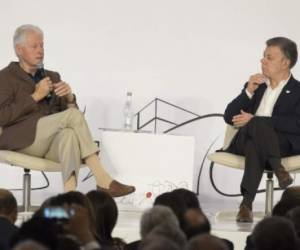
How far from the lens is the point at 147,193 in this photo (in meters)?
5.60

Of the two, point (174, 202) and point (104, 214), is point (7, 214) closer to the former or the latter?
point (104, 214)

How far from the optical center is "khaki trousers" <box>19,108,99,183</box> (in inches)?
198

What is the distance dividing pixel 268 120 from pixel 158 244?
3023mm

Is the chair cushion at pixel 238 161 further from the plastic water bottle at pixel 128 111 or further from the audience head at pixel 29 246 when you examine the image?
the audience head at pixel 29 246

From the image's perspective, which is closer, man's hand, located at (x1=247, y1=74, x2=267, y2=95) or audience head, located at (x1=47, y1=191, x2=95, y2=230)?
audience head, located at (x1=47, y1=191, x2=95, y2=230)

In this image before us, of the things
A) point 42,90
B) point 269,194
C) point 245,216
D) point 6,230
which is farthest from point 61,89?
point 6,230

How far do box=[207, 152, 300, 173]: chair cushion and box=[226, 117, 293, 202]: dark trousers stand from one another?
7 centimetres

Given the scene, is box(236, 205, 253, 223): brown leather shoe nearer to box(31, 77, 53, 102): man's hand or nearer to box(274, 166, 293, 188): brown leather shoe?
box(274, 166, 293, 188): brown leather shoe

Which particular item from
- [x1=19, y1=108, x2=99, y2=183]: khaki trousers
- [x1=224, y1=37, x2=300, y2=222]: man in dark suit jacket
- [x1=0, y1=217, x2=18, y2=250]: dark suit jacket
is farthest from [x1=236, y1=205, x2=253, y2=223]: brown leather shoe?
[x1=0, y1=217, x2=18, y2=250]: dark suit jacket

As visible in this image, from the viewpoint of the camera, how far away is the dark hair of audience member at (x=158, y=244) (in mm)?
2197

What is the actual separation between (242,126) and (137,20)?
168 centimetres

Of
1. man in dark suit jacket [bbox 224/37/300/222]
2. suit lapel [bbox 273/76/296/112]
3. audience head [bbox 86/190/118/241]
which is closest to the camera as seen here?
audience head [bbox 86/190/118/241]

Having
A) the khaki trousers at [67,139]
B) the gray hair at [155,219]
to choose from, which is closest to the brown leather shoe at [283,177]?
the khaki trousers at [67,139]

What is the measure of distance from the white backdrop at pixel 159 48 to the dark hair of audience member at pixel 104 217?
130 inches
